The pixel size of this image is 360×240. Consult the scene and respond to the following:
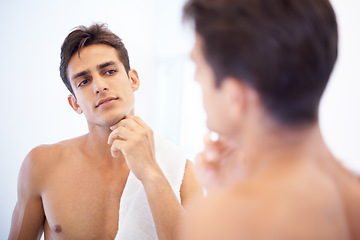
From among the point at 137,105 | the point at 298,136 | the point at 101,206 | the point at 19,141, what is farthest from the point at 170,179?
the point at 137,105

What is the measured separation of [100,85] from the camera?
1.16 metres

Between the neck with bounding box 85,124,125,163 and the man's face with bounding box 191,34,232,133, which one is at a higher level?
the man's face with bounding box 191,34,232,133

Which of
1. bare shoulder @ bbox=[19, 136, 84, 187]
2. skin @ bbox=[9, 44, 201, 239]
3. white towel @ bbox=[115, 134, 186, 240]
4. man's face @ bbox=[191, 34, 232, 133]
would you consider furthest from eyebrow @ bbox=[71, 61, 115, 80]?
man's face @ bbox=[191, 34, 232, 133]

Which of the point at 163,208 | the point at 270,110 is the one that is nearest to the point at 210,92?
the point at 270,110

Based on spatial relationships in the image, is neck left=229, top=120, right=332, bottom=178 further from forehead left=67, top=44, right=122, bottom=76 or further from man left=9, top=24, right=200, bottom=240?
forehead left=67, top=44, right=122, bottom=76

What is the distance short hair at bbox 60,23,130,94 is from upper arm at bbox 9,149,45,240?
14.7 inches

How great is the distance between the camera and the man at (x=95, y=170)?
1.11 meters

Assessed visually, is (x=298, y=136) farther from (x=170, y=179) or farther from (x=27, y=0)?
(x=27, y=0)

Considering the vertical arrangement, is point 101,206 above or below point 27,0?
below

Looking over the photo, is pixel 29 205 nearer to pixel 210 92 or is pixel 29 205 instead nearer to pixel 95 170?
pixel 95 170

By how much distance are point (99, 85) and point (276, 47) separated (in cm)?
84

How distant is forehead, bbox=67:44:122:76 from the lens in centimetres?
121

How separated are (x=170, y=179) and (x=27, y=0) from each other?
170cm

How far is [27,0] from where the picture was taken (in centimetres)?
211
